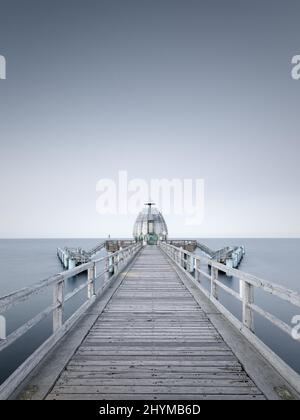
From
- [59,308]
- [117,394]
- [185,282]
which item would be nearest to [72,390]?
[117,394]

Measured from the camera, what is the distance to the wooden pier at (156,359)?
10.6 ft

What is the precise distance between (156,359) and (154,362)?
0.39 feet

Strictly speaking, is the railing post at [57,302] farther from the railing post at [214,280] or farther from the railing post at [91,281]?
the railing post at [214,280]

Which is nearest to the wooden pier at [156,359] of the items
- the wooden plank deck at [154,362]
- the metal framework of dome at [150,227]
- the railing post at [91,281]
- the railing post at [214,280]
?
the wooden plank deck at [154,362]

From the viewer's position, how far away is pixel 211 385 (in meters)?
3.38

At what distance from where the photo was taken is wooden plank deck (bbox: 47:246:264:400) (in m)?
3.25

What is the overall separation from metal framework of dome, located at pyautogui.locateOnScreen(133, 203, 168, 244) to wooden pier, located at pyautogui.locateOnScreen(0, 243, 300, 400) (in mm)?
51455

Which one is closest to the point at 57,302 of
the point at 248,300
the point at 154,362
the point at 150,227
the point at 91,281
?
the point at 154,362

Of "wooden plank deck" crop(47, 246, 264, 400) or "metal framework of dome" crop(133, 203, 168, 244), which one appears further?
"metal framework of dome" crop(133, 203, 168, 244)

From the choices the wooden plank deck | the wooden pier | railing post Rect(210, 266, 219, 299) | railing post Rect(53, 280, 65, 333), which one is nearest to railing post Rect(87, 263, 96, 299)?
the wooden pier

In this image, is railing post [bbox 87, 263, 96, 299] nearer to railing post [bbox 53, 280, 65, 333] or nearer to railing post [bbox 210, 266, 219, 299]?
railing post [bbox 53, 280, 65, 333]

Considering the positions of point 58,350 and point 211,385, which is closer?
point 211,385
